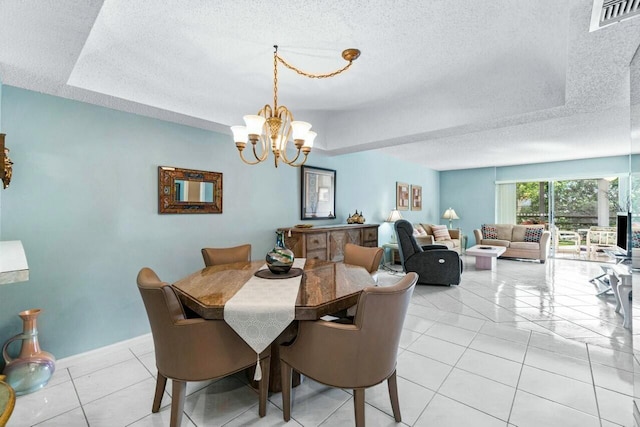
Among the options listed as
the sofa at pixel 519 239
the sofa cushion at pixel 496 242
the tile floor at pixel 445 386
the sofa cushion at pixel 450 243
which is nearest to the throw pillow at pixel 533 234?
the sofa at pixel 519 239

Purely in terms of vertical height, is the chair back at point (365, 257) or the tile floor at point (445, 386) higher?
the chair back at point (365, 257)

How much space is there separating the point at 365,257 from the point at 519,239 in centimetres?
592

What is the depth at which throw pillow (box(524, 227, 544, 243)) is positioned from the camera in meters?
6.52

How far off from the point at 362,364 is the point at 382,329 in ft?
0.66

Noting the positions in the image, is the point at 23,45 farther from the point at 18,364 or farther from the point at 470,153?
the point at 470,153

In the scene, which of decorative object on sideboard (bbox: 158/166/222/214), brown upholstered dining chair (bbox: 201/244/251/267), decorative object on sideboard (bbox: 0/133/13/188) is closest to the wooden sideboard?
brown upholstered dining chair (bbox: 201/244/251/267)

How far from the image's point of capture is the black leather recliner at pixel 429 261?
4.42m

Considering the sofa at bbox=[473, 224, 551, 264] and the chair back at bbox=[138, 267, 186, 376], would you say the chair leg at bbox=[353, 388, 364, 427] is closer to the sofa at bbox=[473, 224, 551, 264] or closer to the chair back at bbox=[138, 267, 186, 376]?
the chair back at bbox=[138, 267, 186, 376]

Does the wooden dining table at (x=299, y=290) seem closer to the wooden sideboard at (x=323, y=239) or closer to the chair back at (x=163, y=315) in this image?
the chair back at (x=163, y=315)

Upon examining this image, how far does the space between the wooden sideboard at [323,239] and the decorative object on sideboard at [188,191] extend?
0.86 m

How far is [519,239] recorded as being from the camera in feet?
22.3

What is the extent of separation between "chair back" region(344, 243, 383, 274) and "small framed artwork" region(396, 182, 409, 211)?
3.85m

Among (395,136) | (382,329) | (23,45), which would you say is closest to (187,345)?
(382,329)

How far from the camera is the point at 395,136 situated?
3.37 m
